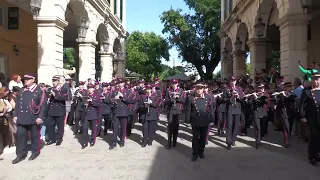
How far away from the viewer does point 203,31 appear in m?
37.3

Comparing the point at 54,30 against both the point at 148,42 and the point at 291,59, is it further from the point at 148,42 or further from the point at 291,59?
the point at 148,42

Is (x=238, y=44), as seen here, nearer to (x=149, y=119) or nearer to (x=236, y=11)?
(x=236, y=11)

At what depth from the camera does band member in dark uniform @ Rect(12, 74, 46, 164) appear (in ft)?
Result: 23.8

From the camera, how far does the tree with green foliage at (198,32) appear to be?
35.7 metres

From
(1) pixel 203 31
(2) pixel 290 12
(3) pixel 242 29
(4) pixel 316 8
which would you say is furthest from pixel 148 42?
(2) pixel 290 12

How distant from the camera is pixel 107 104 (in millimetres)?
10039

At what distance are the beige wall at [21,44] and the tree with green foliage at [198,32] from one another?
20769mm

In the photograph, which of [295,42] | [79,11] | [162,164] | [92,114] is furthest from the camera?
[79,11]

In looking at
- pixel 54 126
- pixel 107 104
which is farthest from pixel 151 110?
pixel 54 126

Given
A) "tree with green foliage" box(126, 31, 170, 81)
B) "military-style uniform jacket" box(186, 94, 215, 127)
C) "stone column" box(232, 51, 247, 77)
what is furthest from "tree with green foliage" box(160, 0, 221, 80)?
"military-style uniform jacket" box(186, 94, 215, 127)

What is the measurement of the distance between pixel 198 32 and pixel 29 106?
31816 mm

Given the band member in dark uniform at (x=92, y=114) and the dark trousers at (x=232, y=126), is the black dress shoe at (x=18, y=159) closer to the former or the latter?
the band member in dark uniform at (x=92, y=114)

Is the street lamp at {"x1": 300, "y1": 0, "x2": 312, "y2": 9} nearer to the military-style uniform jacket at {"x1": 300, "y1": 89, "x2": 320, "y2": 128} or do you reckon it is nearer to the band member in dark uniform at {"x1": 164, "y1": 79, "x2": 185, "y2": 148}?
the military-style uniform jacket at {"x1": 300, "y1": 89, "x2": 320, "y2": 128}

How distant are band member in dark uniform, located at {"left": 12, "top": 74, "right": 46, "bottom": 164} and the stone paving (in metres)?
0.35
